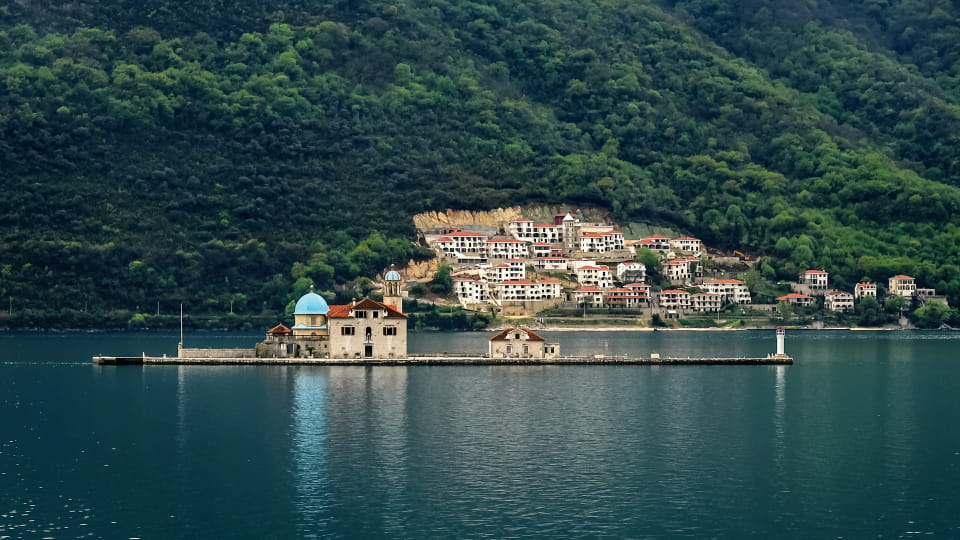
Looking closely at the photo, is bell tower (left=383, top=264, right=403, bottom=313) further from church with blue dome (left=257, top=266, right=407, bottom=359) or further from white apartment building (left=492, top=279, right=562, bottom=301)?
white apartment building (left=492, top=279, right=562, bottom=301)

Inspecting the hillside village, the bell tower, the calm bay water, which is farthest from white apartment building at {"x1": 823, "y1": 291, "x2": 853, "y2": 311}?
the bell tower

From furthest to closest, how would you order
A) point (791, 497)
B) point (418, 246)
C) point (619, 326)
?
point (418, 246), point (619, 326), point (791, 497)

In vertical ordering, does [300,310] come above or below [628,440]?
above

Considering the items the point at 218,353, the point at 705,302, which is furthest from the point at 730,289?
the point at 218,353

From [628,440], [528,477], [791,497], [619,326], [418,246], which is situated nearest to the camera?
[791,497]

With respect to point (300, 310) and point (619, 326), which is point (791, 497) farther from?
point (619, 326)

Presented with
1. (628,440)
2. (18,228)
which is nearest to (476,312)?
(18,228)

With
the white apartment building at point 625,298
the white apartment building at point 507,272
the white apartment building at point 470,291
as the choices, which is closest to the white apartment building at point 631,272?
the white apartment building at point 625,298

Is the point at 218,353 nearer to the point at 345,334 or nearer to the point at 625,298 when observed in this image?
the point at 345,334
